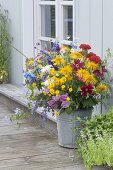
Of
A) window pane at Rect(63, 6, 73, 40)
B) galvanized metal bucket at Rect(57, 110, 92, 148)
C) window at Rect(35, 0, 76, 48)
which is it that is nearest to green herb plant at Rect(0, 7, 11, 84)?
window at Rect(35, 0, 76, 48)

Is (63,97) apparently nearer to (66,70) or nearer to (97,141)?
(66,70)

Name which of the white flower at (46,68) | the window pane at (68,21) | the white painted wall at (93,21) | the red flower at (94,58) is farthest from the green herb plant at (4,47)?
the red flower at (94,58)

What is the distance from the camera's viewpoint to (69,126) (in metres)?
5.01

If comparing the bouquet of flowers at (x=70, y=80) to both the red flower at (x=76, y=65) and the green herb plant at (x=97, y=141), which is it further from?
the green herb plant at (x=97, y=141)

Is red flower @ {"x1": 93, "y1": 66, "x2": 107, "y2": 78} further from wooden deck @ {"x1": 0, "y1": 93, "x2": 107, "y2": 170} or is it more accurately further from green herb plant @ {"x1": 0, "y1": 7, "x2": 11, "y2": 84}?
green herb plant @ {"x1": 0, "y1": 7, "x2": 11, "y2": 84}

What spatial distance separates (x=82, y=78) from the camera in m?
4.75

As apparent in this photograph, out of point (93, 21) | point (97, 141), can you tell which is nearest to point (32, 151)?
point (97, 141)

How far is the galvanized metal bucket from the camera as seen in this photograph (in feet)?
16.3

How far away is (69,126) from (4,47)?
3.52 meters

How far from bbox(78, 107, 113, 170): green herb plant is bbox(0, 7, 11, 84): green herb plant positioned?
3.59 m

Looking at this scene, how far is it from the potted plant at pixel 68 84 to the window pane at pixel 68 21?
1.21 m

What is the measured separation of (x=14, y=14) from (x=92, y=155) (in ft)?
14.3

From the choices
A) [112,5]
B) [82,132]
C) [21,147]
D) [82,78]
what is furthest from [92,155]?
[112,5]

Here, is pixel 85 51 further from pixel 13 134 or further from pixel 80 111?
pixel 13 134
